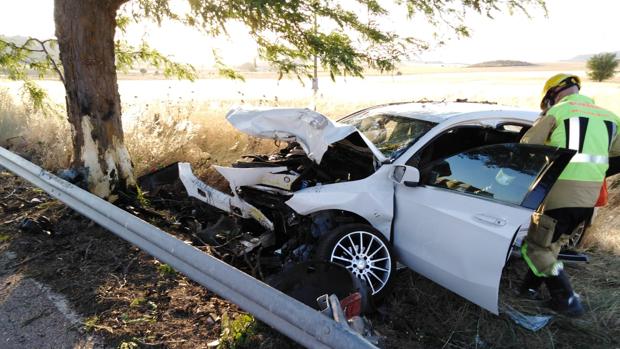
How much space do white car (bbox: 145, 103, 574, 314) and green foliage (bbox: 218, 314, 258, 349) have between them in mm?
918

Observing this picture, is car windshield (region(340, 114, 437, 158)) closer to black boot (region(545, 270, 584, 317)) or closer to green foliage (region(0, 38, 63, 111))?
black boot (region(545, 270, 584, 317))

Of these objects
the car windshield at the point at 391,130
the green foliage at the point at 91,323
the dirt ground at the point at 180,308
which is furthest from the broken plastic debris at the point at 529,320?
the green foliage at the point at 91,323

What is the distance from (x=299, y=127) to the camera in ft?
14.8

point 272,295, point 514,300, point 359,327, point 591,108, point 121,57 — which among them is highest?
point 121,57

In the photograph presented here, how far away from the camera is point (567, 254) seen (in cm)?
455

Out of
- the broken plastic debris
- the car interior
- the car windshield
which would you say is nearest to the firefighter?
the broken plastic debris

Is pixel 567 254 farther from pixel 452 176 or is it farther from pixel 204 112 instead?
pixel 204 112

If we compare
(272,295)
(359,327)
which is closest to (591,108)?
(359,327)

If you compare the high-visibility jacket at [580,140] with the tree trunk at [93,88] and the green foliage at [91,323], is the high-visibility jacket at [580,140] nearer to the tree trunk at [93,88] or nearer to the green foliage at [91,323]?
the green foliage at [91,323]

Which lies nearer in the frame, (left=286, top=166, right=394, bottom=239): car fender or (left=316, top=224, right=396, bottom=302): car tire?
(left=316, top=224, right=396, bottom=302): car tire

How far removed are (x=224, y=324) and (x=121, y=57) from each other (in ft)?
21.6

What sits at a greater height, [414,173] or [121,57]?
[121,57]

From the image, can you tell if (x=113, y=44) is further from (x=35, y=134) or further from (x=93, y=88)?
(x=35, y=134)

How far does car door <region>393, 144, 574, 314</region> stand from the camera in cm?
339
